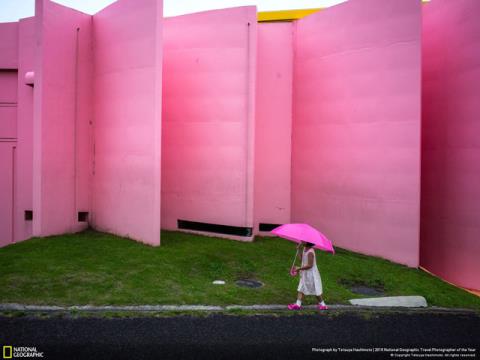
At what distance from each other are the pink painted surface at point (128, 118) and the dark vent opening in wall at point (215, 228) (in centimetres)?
197

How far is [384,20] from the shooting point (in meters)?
10.9

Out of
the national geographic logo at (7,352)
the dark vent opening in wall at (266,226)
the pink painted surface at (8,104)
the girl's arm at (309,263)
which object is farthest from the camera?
the pink painted surface at (8,104)

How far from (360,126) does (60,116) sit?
24.6 feet

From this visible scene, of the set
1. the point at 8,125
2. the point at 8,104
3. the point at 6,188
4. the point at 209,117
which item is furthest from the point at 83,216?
the point at 8,104

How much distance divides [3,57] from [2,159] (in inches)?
117

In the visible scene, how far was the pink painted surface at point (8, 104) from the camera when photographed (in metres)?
13.2

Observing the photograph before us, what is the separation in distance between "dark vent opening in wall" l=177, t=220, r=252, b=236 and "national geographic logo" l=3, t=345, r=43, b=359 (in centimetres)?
708

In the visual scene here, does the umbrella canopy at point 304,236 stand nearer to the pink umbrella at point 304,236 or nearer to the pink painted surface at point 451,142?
the pink umbrella at point 304,236

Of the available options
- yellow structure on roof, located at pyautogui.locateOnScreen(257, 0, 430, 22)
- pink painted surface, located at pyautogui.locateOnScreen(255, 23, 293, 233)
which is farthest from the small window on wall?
yellow structure on roof, located at pyautogui.locateOnScreen(257, 0, 430, 22)

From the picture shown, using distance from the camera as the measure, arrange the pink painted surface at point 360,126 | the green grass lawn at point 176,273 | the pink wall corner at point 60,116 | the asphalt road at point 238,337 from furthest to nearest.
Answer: the pink wall corner at point 60,116, the pink painted surface at point 360,126, the green grass lawn at point 176,273, the asphalt road at point 238,337

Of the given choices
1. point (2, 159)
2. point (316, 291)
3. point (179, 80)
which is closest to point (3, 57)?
point (2, 159)

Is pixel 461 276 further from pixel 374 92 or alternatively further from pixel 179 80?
pixel 179 80

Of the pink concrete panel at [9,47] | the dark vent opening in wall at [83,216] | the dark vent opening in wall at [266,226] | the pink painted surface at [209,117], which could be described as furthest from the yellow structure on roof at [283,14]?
the dark vent opening in wall at [83,216]

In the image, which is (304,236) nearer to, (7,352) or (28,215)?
(7,352)
